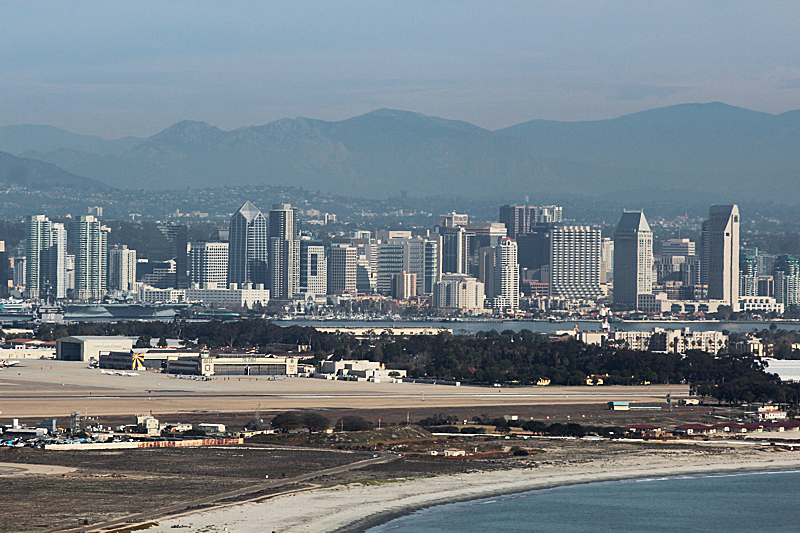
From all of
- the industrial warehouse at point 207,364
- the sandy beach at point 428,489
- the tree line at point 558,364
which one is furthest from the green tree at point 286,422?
the industrial warehouse at point 207,364

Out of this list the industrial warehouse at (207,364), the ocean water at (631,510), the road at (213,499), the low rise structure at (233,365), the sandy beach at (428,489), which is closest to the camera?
the road at (213,499)

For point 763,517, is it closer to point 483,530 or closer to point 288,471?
point 483,530

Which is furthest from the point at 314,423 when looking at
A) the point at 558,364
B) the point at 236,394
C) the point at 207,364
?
the point at 558,364

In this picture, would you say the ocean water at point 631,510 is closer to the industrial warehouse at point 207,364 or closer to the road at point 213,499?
the road at point 213,499

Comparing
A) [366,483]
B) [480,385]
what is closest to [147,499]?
[366,483]

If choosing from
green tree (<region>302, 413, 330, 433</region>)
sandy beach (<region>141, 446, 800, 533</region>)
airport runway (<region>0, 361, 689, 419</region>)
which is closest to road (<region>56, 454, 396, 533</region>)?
sandy beach (<region>141, 446, 800, 533</region>)

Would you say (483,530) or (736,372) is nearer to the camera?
(483,530)

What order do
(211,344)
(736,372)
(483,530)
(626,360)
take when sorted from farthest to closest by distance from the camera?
1. (211,344)
2. (626,360)
3. (736,372)
4. (483,530)
